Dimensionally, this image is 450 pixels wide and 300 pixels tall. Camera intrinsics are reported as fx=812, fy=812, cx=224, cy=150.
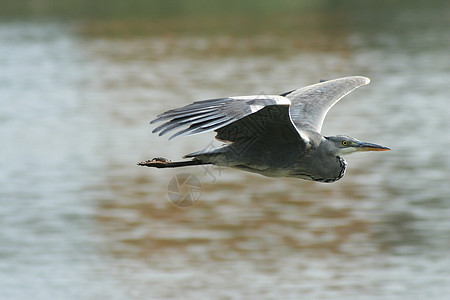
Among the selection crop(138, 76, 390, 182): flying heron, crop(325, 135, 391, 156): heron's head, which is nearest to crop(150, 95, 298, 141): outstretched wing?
crop(138, 76, 390, 182): flying heron

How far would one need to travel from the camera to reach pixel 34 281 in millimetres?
12586

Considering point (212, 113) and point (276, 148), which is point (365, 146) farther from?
point (212, 113)

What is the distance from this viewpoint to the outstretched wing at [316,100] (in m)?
6.51

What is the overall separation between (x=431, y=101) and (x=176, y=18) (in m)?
18.8

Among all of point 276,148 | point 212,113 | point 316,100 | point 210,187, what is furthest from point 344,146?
point 210,187

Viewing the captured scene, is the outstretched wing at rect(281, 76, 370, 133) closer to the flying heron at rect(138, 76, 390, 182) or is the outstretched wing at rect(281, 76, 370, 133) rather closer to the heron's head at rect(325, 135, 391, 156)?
the flying heron at rect(138, 76, 390, 182)

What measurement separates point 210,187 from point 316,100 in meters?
9.84

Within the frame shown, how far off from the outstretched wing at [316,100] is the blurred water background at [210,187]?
251 cm

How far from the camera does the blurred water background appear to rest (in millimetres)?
12703

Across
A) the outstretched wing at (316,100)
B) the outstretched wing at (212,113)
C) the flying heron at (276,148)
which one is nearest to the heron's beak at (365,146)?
the flying heron at (276,148)

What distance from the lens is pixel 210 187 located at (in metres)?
16.6

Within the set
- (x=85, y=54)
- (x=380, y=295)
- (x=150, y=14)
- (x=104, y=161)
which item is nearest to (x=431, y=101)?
(x=104, y=161)

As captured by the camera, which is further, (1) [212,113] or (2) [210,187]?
(2) [210,187]

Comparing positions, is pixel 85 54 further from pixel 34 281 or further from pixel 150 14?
pixel 34 281
